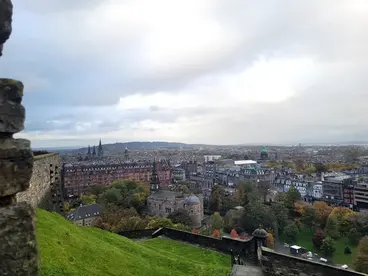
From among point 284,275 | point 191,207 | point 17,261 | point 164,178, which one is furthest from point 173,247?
point 164,178

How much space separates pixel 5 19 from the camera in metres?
2.36

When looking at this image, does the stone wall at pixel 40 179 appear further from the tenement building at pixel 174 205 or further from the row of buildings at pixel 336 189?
the row of buildings at pixel 336 189

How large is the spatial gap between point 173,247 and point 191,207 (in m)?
38.6

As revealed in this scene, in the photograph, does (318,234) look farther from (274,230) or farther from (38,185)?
(38,185)

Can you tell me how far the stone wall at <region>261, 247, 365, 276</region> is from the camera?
7953mm

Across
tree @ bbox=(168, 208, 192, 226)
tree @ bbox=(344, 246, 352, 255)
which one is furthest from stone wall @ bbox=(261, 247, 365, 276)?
tree @ bbox=(168, 208, 192, 226)

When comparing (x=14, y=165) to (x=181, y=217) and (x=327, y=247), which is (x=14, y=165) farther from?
(x=181, y=217)

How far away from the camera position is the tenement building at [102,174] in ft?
271

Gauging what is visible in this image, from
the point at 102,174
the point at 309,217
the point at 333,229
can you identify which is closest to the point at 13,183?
the point at 333,229

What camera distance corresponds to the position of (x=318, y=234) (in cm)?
3991

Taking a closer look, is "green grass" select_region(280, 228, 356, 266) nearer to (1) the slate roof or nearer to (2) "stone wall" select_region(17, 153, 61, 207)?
(1) the slate roof

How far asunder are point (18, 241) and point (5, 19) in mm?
1513

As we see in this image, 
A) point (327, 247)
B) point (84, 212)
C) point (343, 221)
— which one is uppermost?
point (84, 212)

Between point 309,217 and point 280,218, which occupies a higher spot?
point 280,218
